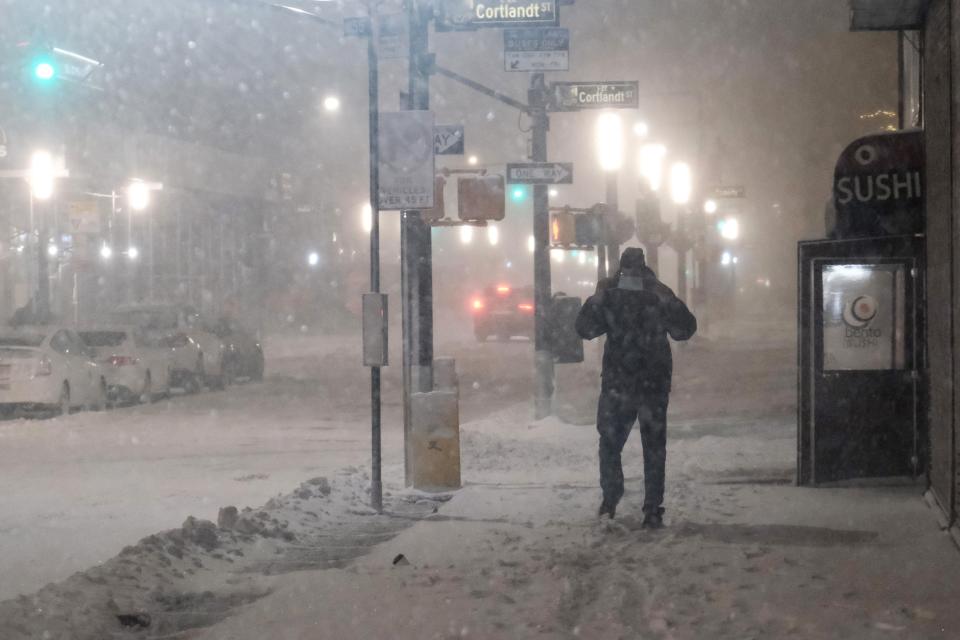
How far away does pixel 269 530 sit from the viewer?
9.01m

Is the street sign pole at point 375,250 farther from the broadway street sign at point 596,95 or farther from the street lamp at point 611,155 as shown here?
the street lamp at point 611,155

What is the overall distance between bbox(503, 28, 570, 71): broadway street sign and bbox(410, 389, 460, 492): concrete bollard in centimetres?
577

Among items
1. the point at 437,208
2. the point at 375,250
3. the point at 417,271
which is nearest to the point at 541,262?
the point at 437,208

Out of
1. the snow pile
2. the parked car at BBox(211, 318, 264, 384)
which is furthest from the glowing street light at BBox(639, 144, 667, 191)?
the snow pile

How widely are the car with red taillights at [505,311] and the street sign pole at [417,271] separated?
26.7 meters

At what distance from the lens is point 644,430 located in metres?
8.62

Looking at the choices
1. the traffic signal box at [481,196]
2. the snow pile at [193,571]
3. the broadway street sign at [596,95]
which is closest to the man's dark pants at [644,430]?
the snow pile at [193,571]

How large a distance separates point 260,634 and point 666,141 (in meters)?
31.4

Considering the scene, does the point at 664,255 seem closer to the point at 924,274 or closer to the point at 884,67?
the point at 884,67

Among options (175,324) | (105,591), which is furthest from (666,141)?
(105,591)

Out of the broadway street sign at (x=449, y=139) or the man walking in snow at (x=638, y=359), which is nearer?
the man walking in snow at (x=638, y=359)

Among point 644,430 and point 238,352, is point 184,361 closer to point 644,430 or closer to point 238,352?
point 238,352

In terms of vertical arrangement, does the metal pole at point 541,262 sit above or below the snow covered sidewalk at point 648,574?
above

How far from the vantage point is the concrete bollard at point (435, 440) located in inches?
425
